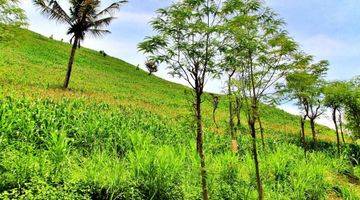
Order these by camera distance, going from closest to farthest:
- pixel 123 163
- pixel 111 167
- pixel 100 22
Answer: pixel 111 167
pixel 123 163
pixel 100 22

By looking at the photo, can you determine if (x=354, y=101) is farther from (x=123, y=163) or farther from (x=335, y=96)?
(x=123, y=163)

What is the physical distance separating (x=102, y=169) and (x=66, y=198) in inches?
83.9

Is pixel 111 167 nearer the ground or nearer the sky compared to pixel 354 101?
nearer the ground

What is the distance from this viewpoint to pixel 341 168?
2495 cm

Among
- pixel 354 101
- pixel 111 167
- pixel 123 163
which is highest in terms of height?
pixel 354 101

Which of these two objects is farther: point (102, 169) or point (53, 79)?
point (53, 79)

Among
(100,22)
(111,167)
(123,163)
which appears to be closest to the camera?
(111,167)

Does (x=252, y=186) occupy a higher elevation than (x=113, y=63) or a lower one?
lower

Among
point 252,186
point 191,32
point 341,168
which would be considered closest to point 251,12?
point 191,32

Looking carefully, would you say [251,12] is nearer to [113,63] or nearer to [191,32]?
[191,32]

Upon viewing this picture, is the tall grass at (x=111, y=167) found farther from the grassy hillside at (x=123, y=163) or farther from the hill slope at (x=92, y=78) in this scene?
the hill slope at (x=92, y=78)

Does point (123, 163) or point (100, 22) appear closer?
point (123, 163)

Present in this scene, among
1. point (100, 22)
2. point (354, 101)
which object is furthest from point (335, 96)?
point (100, 22)

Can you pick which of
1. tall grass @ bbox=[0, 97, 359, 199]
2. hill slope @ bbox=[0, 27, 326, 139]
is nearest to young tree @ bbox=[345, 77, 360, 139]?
hill slope @ bbox=[0, 27, 326, 139]
